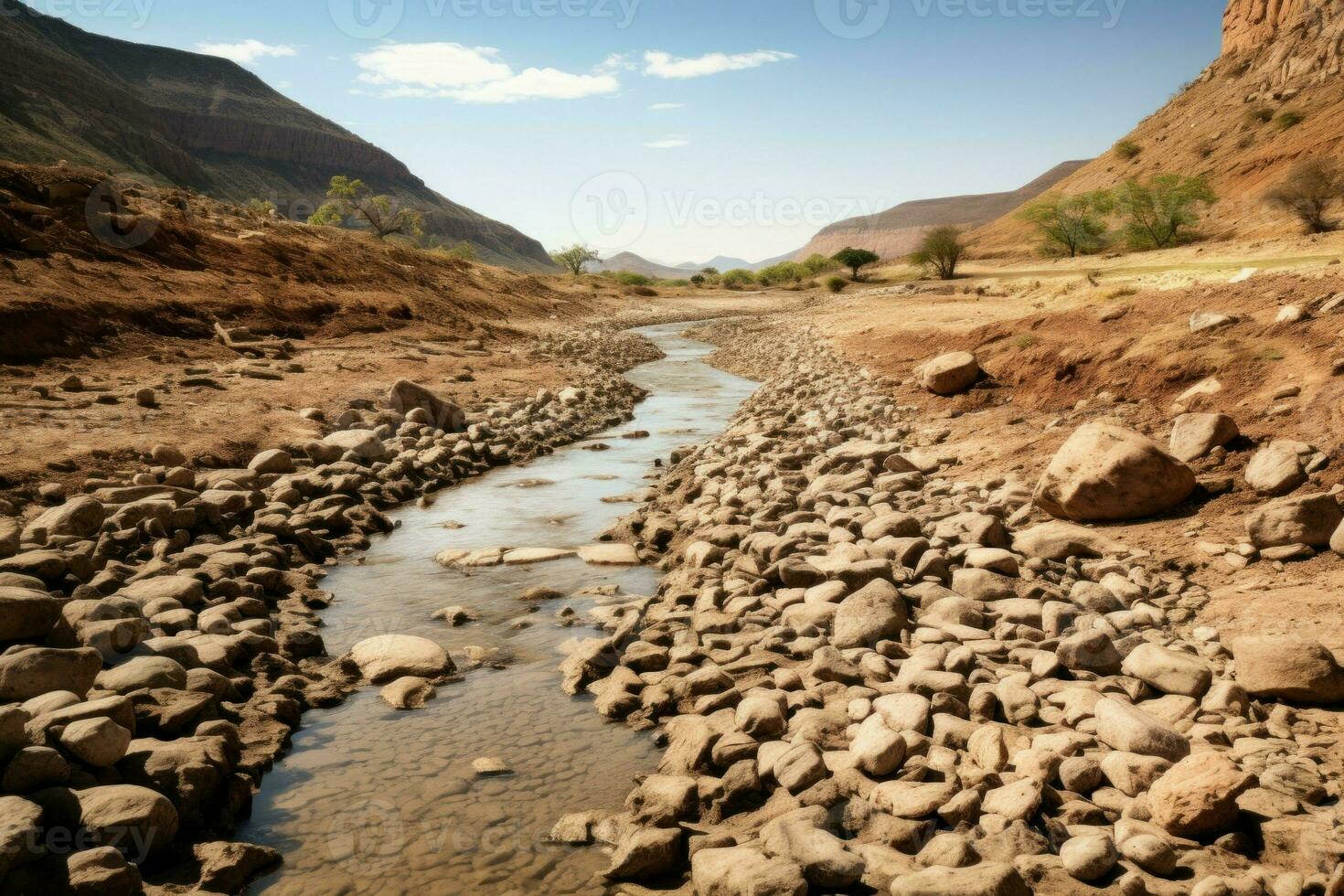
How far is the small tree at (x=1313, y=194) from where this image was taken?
3044 centimetres

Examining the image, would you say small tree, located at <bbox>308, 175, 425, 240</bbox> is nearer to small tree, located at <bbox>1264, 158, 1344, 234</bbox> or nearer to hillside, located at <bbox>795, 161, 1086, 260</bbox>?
small tree, located at <bbox>1264, 158, 1344, 234</bbox>

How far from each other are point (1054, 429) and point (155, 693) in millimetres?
7997

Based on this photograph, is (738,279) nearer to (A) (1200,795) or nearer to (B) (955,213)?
(A) (1200,795)

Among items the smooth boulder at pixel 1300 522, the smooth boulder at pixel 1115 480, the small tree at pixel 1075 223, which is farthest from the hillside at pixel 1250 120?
the smooth boulder at pixel 1300 522

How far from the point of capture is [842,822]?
3.68m

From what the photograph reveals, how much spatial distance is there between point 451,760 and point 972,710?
2822mm

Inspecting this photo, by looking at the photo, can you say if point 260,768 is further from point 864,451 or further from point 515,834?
point 864,451

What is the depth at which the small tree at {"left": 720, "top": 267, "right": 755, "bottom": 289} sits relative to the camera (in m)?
78.9

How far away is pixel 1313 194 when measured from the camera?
3055 centimetres

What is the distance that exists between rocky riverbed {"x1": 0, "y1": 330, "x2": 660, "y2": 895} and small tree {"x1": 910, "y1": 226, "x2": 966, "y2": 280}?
43762 millimetres

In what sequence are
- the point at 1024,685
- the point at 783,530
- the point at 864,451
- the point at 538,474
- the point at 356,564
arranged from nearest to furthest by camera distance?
the point at 1024,685, the point at 783,530, the point at 356,564, the point at 864,451, the point at 538,474

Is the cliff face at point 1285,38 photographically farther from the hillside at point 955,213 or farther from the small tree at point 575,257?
the hillside at point 955,213

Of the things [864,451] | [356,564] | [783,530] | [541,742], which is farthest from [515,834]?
[864,451]

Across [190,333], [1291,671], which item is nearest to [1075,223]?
[190,333]
